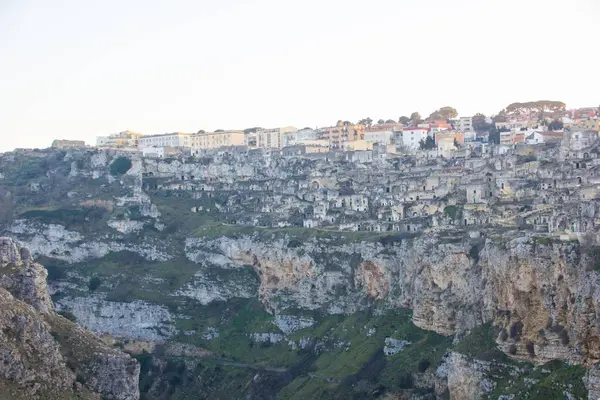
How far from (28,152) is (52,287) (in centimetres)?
4697

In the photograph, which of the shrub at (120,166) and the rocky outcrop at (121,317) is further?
the shrub at (120,166)

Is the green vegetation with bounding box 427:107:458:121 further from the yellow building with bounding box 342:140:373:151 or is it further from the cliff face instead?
the cliff face

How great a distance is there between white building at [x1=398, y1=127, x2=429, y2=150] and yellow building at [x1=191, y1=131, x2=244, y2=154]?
2659 centimetres

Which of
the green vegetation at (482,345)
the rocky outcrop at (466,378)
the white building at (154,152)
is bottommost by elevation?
the rocky outcrop at (466,378)

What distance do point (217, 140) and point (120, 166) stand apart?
2606 centimetres

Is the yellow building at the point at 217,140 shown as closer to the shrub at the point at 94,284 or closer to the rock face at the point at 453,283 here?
the rock face at the point at 453,283

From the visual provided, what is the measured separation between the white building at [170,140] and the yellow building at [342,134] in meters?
21.2

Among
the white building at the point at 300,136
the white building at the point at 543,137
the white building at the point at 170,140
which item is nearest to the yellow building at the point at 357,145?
the white building at the point at 300,136

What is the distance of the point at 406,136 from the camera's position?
479 ft

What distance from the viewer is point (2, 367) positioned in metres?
53.5

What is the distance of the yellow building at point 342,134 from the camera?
6043 inches

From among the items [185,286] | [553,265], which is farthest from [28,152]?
[553,265]

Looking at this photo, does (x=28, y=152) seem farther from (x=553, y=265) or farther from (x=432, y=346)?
(x=553, y=265)

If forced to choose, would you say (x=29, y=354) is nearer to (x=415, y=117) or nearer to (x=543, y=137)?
(x=543, y=137)
